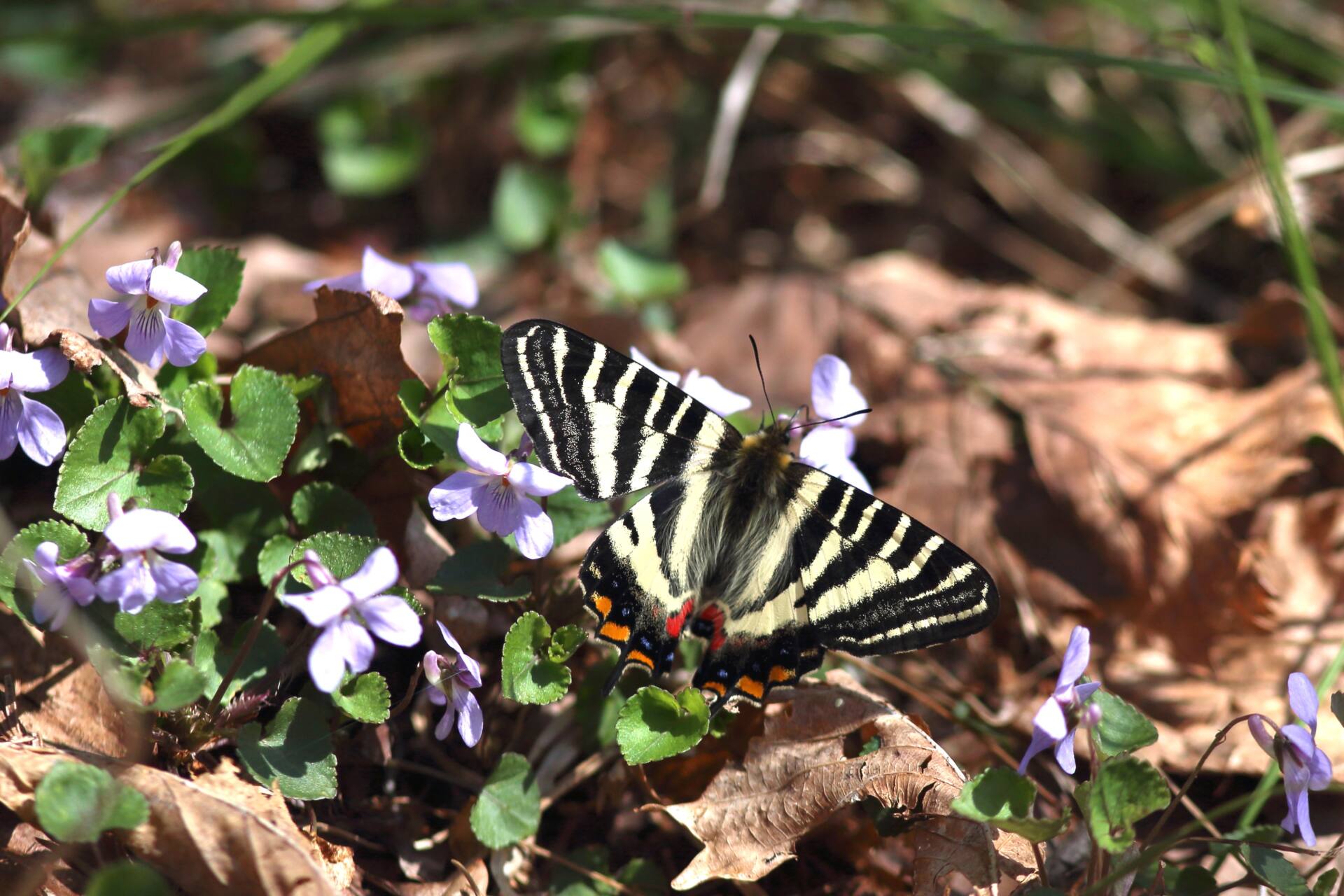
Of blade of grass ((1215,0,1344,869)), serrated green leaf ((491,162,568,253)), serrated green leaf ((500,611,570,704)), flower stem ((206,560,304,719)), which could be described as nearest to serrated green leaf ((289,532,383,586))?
flower stem ((206,560,304,719))

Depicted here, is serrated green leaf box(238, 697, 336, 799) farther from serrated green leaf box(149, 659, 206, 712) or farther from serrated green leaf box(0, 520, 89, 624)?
serrated green leaf box(0, 520, 89, 624)

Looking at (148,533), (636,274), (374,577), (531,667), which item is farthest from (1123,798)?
(636,274)

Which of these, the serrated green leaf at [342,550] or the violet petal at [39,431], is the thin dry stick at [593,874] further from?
the violet petal at [39,431]

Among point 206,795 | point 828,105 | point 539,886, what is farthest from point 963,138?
point 206,795

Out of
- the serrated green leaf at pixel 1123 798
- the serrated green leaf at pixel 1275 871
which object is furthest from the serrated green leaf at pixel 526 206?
the serrated green leaf at pixel 1275 871

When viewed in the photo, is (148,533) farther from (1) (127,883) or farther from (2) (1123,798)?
(2) (1123,798)

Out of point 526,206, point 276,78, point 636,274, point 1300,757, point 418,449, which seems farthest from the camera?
point 526,206

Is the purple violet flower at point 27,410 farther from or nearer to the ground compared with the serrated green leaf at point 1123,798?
farther from the ground
